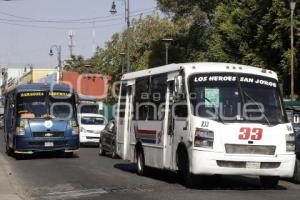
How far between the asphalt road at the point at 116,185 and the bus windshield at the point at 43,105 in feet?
10.9

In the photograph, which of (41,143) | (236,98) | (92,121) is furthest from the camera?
(92,121)

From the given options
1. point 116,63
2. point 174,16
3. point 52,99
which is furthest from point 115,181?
point 116,63

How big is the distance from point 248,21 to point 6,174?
28.9m

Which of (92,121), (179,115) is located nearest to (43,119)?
(179,115)

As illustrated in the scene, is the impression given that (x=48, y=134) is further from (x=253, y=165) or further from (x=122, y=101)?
(x=253, y=165)

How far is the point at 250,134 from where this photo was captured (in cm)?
1355

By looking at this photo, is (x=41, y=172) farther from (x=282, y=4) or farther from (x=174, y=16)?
(x=174, y=16)

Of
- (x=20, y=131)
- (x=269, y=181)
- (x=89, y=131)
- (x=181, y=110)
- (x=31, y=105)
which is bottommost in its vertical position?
(x=269, y=181)

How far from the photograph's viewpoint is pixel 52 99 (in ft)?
80.3

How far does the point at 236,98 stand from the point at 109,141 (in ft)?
39.5

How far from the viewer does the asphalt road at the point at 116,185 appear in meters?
13.0

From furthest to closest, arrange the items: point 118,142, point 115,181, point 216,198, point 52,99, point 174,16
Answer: point 174,16
point 52,99
point 118,142
point 115,181
point 216,198

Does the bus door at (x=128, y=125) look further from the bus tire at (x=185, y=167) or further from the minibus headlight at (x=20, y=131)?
the minibus headlight at (x=20, y=131)

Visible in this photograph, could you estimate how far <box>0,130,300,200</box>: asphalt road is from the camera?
13.0 meters
